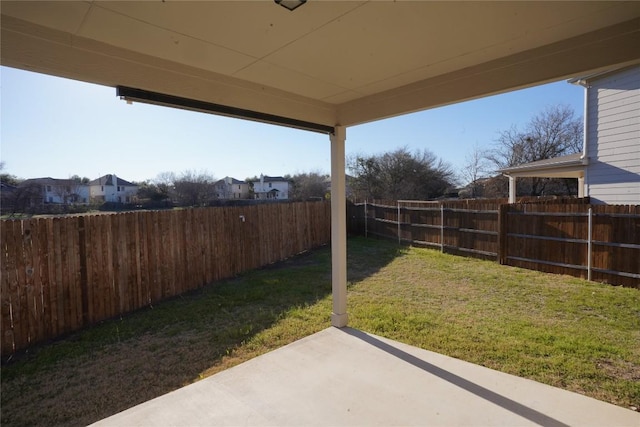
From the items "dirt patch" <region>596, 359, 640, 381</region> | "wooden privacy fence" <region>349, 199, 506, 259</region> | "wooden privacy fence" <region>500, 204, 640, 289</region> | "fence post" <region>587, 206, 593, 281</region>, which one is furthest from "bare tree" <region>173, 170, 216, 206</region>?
"dirt patch" <region>596, 359, 640, 381</region>

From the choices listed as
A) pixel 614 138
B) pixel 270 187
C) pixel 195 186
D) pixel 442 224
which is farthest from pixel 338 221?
pixel 270 187

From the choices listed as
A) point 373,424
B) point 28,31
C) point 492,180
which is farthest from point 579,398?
point 492,180

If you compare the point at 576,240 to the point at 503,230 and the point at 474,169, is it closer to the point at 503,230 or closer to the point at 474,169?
the point at 503,230

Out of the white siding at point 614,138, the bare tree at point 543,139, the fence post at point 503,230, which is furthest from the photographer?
the bare tree at point 543,139

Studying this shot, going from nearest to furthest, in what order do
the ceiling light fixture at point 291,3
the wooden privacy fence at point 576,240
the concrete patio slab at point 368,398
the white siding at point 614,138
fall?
1. the ceiling light fixture at point 291,3
2. the concrete patio slab at point 368,398
3. the wooden privacy fence at point 576,240
4. the white siding at point 614,138

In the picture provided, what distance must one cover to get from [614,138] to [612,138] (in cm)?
5

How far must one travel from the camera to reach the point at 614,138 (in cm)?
748

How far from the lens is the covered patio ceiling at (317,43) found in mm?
1740

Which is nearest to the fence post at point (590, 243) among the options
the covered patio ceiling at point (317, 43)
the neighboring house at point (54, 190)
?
the covered patio ceiling at point (317, 43)

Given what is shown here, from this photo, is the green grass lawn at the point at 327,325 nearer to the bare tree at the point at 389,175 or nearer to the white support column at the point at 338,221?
the white support column at the point at 338,221

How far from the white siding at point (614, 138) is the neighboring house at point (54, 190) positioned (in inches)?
449

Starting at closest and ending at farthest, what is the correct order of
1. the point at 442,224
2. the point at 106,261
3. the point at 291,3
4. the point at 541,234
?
the point at 291,3 < the point at 106,261 < the point at 541,234 < the point at 442,224

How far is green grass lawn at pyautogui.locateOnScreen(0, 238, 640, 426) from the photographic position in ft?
9.05

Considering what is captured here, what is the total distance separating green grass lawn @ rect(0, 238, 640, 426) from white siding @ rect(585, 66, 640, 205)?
10.4 feet
